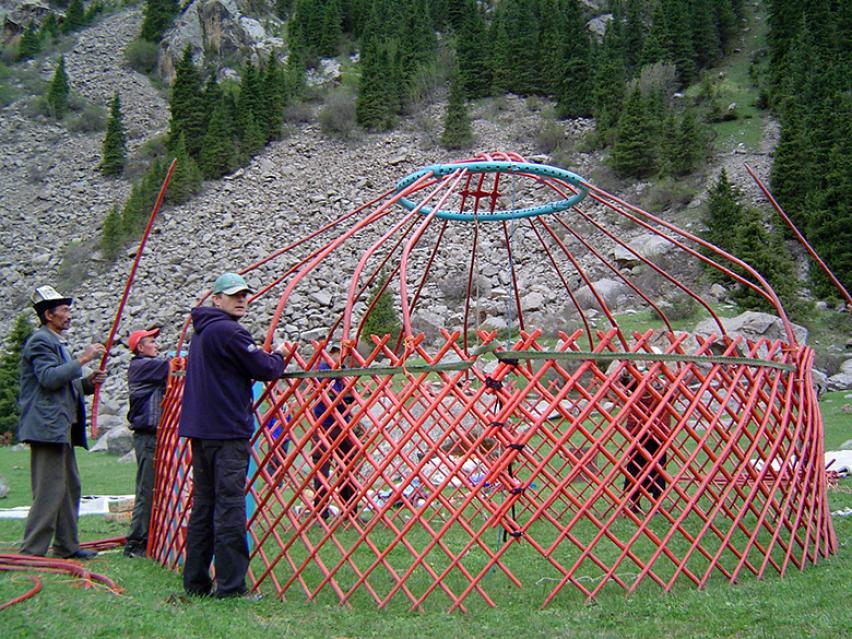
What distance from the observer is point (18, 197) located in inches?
973

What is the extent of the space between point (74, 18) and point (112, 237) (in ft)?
77.8

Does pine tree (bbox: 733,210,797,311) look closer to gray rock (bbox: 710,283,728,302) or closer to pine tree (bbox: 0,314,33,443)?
gray rock (bbox: 710,283,728,302)

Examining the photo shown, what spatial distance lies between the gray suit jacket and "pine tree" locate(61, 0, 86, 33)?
135 feet

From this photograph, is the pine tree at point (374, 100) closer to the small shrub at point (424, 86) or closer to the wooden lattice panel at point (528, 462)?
the small shrub at point (424, 86)

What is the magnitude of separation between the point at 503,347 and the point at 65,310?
6.48ft

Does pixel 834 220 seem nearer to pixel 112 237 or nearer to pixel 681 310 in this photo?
pixel 681 310

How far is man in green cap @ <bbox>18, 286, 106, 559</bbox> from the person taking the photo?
10.2ft

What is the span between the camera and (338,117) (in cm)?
2736

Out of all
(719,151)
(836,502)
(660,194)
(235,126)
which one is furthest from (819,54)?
(836,502)

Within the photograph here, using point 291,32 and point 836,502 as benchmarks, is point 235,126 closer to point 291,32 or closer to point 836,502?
point 291,32

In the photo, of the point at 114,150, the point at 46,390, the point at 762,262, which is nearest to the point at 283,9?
the point at 114,150

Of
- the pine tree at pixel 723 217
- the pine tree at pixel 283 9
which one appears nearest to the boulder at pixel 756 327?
the pine tree at pixel 723 217

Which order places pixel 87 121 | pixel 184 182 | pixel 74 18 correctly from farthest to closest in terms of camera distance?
pixel 74 18, pixel 87 121, pixel 184 182

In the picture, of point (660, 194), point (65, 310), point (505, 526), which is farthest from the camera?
point (660, 194)
